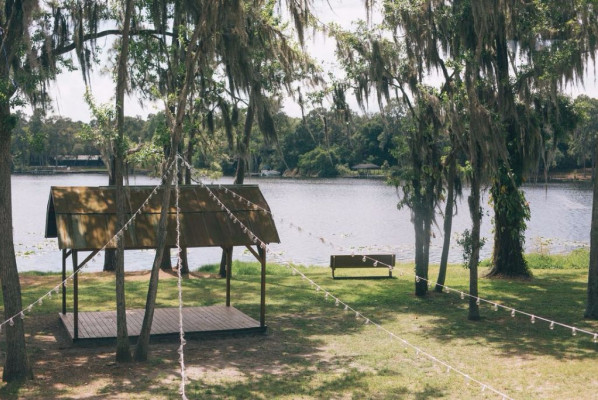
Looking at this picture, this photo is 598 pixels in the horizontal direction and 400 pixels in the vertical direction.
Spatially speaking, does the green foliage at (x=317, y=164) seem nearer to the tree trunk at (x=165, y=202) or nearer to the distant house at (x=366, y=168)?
the distant house at (x=366, y=168)

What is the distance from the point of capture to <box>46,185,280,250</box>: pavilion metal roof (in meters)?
14.0

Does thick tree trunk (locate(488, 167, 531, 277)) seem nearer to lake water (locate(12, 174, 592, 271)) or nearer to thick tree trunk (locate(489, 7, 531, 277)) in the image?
thick tree trunk (locate(489, 7, 531, 277))

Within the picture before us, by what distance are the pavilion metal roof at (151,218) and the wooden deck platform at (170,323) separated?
1.82 m

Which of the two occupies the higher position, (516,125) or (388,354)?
(516,125)

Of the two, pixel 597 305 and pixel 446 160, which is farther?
pixel 446 160

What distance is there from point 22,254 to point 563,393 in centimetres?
2790

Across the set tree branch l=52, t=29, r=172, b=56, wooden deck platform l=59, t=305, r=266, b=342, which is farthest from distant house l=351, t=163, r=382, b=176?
wooden deck platform l=59, t=305, r=266, b=342

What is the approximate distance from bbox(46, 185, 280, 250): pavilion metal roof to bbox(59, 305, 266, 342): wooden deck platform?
1.82 metres

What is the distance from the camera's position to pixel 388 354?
44.2 feet

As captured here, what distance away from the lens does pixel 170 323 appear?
15.4 metres

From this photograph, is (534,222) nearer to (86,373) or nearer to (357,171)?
(86,373)

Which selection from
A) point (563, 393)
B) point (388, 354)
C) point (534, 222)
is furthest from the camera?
point (534, 222)

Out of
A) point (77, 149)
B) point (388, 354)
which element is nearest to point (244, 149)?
point (388, 354)

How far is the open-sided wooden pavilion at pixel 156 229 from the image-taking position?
14.0 metres
